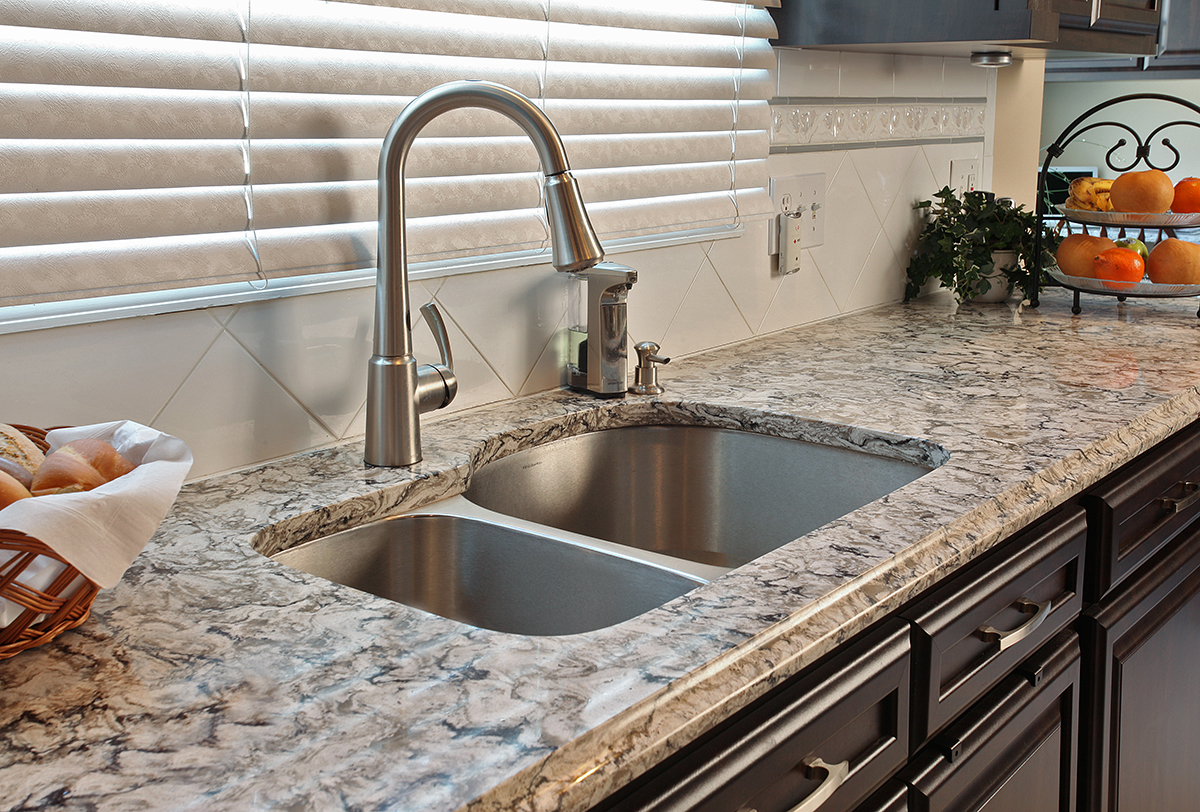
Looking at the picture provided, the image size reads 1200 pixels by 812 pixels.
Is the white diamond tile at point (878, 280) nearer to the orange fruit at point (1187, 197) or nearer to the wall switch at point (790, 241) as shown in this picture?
the wall switch at point (790, 241)

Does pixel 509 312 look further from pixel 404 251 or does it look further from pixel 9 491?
pixel 9 491

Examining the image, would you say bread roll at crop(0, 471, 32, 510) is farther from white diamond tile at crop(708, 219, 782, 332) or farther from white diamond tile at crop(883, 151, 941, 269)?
white diamond tile at crop(883, 151, 941, 269)

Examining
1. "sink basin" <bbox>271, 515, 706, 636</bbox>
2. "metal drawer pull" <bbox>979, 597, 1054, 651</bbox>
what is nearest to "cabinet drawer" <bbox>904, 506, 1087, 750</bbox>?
"metal drawer pull" <bbox>979, 597, 1054, 651</bbox>

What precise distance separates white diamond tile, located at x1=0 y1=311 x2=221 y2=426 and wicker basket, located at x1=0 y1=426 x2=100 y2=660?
314 mm

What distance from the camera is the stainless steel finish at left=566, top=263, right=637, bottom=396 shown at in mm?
1373

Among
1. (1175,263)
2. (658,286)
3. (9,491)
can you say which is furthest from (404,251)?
(1175,263)

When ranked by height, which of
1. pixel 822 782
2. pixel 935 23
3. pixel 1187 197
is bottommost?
pixel 822 782

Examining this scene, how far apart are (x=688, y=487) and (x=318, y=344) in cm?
54

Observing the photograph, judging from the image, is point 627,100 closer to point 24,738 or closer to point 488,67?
point 488,67

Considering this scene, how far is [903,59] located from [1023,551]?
1.39m

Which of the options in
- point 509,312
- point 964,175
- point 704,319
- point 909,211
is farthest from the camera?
point 964,175

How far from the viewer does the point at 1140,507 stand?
126cm

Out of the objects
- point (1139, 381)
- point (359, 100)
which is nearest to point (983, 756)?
point (1139, 381)

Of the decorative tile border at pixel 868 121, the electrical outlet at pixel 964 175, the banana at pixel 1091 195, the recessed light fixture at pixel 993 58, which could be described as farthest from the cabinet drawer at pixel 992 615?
the electrical outlet at pixel 964 175
